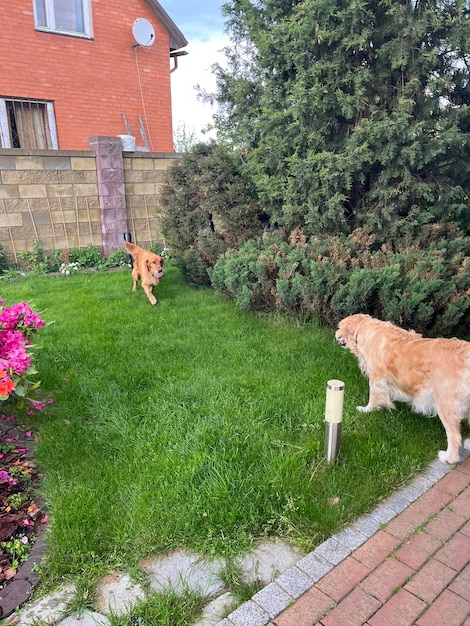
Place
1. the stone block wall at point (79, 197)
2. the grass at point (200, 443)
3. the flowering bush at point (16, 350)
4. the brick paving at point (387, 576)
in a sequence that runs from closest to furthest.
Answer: the brick paving at point (387, 576)
the grass at point (200, 443)
the flowering bush at point (16, 350)
the stone block wall at point (79, 197)

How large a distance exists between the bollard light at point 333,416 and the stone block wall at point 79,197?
585cm

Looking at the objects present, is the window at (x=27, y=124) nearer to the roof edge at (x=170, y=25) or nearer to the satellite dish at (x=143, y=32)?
the satellite dish at (x=143, y=32)

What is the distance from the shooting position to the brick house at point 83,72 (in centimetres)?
1082

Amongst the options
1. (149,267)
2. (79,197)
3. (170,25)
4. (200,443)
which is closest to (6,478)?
(200,443)

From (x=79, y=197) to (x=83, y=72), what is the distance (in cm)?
526

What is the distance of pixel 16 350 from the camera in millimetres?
2707

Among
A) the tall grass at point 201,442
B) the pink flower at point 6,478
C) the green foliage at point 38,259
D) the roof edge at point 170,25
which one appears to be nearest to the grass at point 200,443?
the tall grass at point 201,442

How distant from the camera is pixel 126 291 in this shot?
6785 millimetres

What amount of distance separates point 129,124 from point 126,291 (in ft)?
25.8

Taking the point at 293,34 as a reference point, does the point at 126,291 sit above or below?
below

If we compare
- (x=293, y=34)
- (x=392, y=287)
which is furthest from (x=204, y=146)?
(x=392, y=287)

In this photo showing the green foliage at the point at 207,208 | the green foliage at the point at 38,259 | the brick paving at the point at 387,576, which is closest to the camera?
the brick paving at the point at 387,576

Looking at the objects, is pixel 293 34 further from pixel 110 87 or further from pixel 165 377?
pixel 110 87

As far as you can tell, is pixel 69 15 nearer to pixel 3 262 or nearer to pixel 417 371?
pixel 3 262
